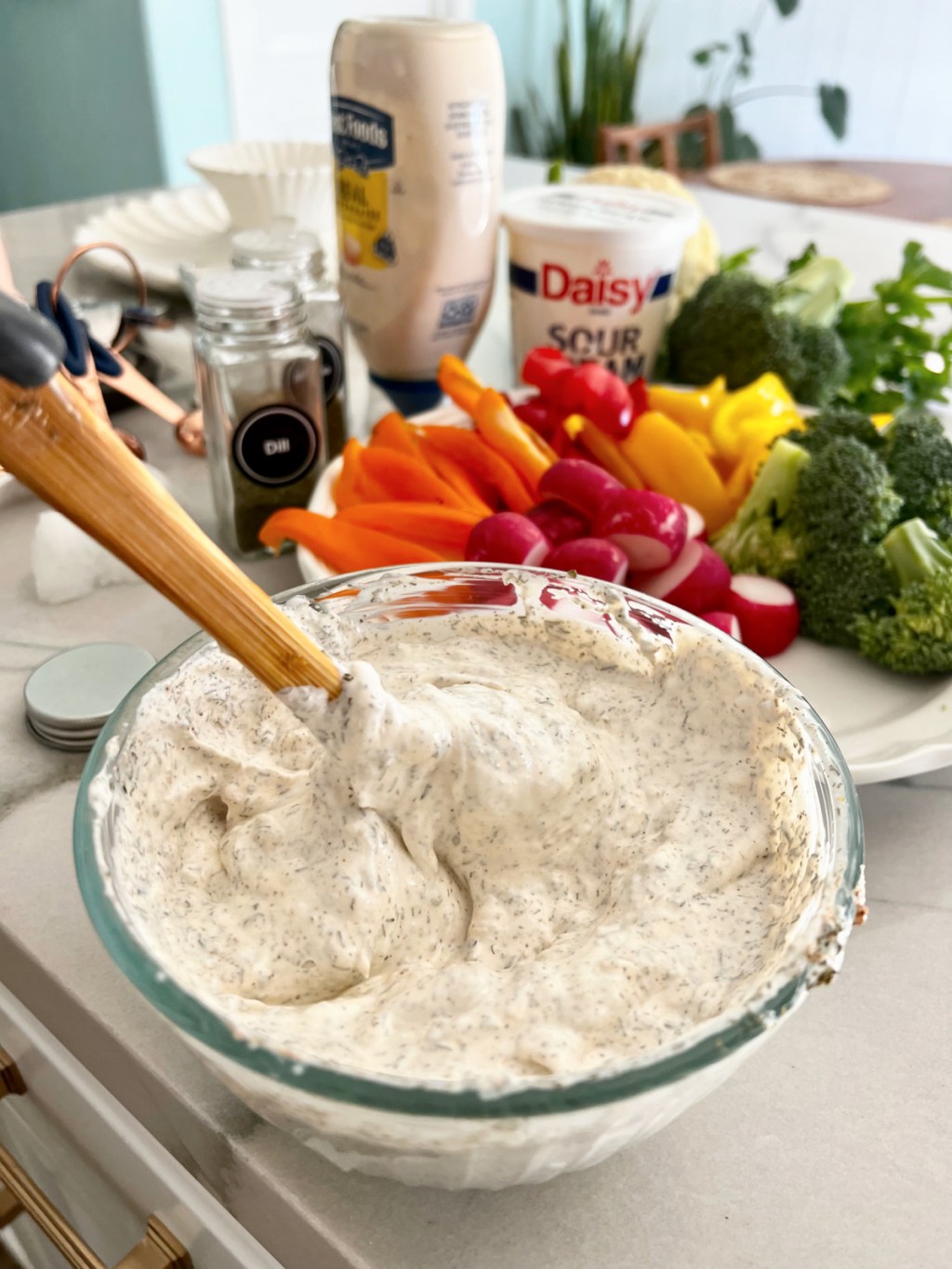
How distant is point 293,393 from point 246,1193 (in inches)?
30.2

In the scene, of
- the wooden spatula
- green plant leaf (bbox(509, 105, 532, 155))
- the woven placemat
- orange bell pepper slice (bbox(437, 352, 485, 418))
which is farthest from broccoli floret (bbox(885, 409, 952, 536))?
green plant leaf (bbox(509, 105, 532, 155))

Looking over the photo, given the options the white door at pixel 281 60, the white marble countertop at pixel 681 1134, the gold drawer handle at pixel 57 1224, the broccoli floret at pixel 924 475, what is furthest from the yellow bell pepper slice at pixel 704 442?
the white door at pixel 281 60

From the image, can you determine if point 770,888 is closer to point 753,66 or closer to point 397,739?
point 397,739

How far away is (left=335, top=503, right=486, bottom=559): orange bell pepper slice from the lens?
3.48 ft

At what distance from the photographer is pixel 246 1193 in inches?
24.5

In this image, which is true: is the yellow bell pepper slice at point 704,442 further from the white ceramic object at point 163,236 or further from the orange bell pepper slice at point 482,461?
the white ceramic object at point 163,236

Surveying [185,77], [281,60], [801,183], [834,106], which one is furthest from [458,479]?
[834,106]

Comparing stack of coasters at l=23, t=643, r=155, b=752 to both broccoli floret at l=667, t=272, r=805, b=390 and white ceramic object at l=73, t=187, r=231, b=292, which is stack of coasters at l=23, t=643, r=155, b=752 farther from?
white ceramic object at l=73, t=187, r=231, b=292

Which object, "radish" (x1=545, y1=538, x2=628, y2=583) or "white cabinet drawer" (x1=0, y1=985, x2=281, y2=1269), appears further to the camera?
"radish" (x1=545, y1=538, x2=628, y2=583)

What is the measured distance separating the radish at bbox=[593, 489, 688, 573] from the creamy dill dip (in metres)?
0.26

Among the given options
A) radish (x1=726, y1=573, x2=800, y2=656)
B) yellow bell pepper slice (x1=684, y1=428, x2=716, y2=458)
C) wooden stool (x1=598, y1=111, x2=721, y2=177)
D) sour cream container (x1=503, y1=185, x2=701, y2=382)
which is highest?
sour cream container (x1=503, y1=185, x2=701, y2=382)

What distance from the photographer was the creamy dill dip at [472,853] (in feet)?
1.76

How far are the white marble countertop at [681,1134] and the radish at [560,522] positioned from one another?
0.38 metres

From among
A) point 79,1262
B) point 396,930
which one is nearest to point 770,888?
point 396,930
